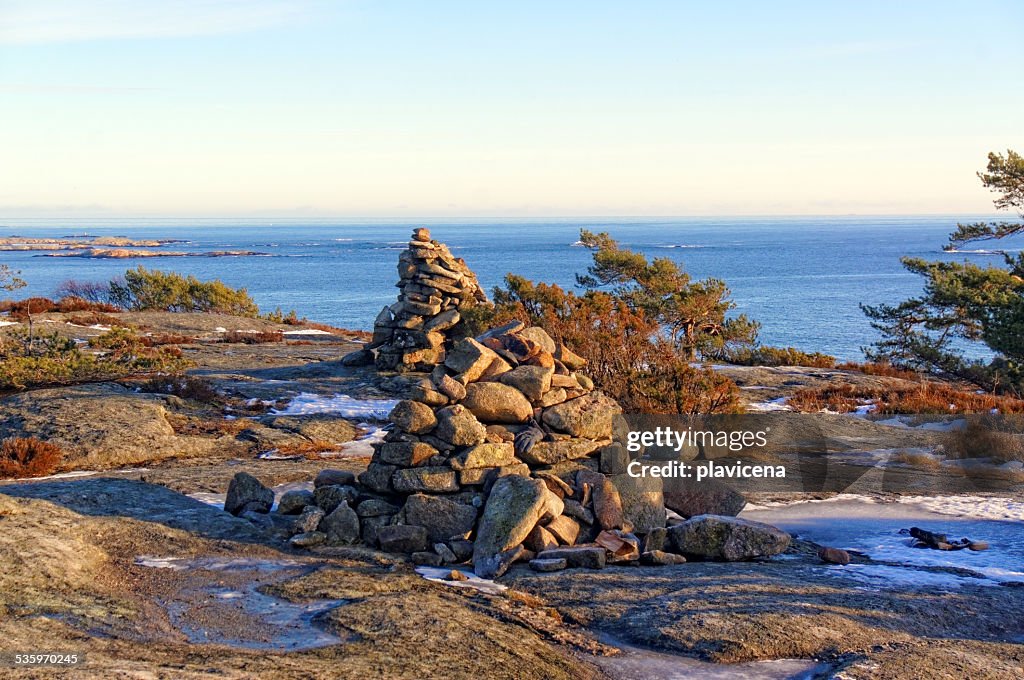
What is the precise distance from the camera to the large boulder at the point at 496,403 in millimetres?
12234

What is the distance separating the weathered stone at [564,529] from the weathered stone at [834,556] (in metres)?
3.04

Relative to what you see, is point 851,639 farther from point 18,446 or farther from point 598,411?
point 18,446

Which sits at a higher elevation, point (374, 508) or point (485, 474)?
point (485, 474)

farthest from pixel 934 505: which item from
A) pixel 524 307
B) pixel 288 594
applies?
pixel 524 307

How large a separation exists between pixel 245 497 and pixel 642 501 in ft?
17.7

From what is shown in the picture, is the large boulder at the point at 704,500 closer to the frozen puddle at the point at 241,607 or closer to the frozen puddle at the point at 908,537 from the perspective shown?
the frozen puddle at the point at 908,537

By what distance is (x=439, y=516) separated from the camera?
11000mm

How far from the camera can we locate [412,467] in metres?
11.5

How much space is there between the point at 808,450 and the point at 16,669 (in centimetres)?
1442

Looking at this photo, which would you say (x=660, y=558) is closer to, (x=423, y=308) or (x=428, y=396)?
(x=428, y=396)

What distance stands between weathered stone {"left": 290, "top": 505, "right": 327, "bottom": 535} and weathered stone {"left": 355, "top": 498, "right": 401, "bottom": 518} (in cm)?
47

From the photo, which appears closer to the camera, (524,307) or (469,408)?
(469,408)

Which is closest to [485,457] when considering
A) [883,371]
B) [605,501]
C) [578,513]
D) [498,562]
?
[578,513]

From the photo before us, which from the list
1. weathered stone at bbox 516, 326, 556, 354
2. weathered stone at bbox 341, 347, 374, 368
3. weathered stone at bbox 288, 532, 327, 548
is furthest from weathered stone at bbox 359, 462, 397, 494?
weathered stone at bbox 341, 347, 374, 368
